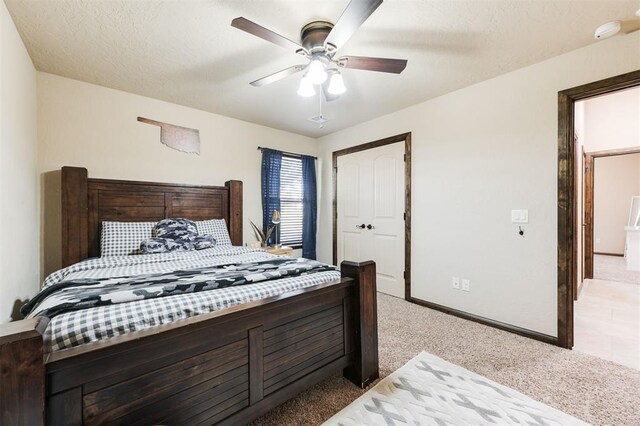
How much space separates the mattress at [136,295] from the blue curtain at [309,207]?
219cm

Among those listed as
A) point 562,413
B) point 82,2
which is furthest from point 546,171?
point 82,2

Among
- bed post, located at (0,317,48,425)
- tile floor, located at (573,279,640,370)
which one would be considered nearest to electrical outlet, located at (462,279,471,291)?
tile floor, located at (573,279,640,370)

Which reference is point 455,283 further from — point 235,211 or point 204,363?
point 235,211

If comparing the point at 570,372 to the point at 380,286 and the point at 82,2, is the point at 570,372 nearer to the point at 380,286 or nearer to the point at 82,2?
the point at 380,286

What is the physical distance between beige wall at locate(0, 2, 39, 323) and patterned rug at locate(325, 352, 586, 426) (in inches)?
88.0

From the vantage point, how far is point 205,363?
1.15 m

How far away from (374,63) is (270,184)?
2475mm

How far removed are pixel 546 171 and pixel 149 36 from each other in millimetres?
3331

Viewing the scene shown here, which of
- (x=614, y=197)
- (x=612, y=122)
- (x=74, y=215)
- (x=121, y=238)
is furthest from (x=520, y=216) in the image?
(x=614, y=197)

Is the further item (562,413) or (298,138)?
(298,138)

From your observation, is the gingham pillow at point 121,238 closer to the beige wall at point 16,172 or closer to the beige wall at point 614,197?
the beige wall at point 16,172

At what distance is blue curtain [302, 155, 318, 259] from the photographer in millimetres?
4398

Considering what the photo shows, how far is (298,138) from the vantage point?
4.40 metres

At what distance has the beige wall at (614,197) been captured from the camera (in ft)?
19.5
